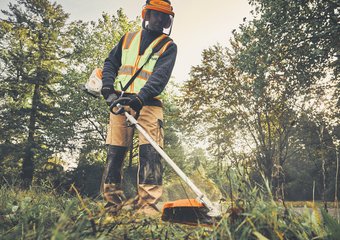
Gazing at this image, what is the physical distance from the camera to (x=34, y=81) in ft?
59.0

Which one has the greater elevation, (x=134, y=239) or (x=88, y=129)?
(x=88, y=129)

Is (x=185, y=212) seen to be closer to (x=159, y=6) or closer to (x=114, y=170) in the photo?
(x=114, y=170)

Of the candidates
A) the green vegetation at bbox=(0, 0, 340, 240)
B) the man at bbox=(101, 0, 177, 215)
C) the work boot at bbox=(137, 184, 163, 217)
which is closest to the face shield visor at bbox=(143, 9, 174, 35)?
the man at bbox=(101, 0, 177, 215)

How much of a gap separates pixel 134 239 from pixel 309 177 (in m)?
26.1

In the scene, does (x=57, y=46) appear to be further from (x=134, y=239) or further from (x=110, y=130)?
(x=134, y=239)

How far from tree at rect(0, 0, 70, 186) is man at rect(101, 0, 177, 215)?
15.7m

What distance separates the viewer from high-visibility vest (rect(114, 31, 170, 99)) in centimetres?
303

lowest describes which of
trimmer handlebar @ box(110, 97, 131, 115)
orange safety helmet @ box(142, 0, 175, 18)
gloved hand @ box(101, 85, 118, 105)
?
trimmer handlebar @ box(110, 97, 131, 115)

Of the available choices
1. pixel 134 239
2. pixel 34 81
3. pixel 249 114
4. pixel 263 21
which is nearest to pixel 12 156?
pixel 34 81

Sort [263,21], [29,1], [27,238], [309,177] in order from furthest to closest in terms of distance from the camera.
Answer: [309,177] < [29,1] < [263,21] < [27,238]

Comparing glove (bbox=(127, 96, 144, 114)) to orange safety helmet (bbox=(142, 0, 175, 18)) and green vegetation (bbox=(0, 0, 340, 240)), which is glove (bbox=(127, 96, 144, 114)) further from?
green vegetation (bbox=(0, 0, 340, 240))

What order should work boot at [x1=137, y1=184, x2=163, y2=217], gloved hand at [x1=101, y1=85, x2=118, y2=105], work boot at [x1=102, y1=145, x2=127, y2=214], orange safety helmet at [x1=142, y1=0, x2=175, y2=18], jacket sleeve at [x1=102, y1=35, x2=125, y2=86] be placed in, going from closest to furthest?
work boot at [x1=137, y1=184, x2=163, y2=217] → work boot at [x1=102, y1=145, x2=127, y2=214] → gloved hand at [x1=101, y1=85, x2=118, y2=105] → orange safety helmet at [x1=142, y1=0, x2=175, y2=18] → jacket sleeve at [x1=102, y1=35, x2=125, y2=86]

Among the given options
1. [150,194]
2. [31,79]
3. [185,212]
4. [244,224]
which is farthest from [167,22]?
[31,79]

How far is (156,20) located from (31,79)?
56.2ft
